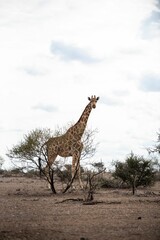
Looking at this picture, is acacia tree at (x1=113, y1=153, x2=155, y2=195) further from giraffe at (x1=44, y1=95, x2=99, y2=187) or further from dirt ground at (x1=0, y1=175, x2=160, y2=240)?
dirt ground at (x1=0, y1=175, x2=160, y2=240)

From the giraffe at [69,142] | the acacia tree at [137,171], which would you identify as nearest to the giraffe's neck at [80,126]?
the giraffe at [69,142]

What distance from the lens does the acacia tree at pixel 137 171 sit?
2153cm

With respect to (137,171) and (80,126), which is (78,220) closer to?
(80,126)

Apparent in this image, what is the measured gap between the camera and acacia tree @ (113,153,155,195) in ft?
70.6

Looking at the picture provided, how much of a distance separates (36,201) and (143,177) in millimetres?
8745

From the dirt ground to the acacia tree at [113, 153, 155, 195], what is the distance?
6974mm

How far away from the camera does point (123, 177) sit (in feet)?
72.8

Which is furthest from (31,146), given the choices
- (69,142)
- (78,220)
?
(78,220)

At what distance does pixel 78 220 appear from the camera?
33.5 feet

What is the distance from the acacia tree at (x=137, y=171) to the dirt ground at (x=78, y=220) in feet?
22.9

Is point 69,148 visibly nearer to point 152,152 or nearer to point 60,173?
point 60,173

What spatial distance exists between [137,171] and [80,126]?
12.6 ft

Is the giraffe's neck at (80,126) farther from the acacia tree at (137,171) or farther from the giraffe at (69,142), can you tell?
the acacia tree at (137,171)

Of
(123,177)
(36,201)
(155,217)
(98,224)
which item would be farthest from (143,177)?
(98,224)
